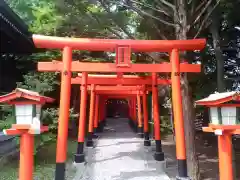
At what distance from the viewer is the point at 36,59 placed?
994 cm

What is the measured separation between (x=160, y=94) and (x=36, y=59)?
6812mm

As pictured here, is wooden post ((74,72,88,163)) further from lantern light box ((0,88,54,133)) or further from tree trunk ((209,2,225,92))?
lantern light box ((0,88,54,133))

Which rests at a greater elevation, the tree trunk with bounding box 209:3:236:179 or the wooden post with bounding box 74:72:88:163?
the tree trunk with bounding box 209:3:236:179

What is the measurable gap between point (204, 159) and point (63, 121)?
7490mm

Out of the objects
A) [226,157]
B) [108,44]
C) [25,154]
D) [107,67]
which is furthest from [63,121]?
[226,157]

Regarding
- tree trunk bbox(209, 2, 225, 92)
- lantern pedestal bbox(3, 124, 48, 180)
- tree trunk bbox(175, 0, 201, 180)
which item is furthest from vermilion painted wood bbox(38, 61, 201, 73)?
lantern pedestal bbox(3, 124, 48, 180)

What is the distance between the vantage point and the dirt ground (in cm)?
898

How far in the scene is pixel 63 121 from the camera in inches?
220

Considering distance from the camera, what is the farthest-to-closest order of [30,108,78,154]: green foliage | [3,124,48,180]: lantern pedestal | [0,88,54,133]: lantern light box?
[30,108,78,154]: green foliage
[3,124,48,180]: lantern pedestal
[0,88,54,133]: lantern light box

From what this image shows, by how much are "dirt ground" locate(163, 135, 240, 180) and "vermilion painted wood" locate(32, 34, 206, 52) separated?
4241mm

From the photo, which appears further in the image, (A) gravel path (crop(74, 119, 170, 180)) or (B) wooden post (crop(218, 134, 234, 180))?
(A) gravel path (crop(74, 119, 170, 180))

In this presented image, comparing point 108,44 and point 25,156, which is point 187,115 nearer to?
point 108,44

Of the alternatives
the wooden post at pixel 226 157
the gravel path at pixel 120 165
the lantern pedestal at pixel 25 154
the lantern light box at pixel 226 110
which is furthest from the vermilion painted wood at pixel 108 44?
the gravel path at pixel 120 165

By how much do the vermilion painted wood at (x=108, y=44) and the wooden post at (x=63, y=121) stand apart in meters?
0.19
